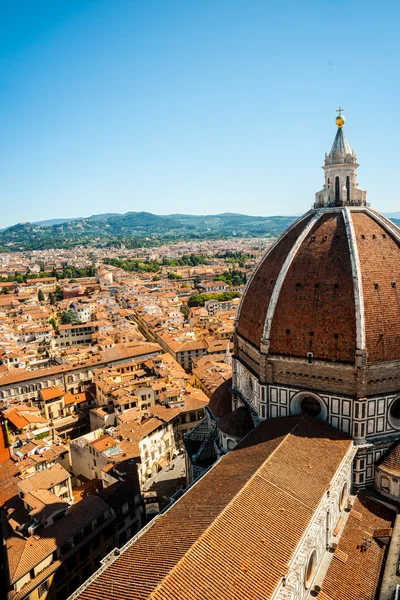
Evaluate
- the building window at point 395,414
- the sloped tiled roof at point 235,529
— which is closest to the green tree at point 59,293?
the sloped tiled roof at point 235,529

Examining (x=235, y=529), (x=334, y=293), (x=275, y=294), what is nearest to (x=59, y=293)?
(x=275, y=294)

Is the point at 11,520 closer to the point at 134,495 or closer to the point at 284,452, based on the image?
the point at 134,495

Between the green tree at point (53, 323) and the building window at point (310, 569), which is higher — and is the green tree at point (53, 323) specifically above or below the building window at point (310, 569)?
below

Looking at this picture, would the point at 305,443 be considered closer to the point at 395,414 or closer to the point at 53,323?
the point at 395,414

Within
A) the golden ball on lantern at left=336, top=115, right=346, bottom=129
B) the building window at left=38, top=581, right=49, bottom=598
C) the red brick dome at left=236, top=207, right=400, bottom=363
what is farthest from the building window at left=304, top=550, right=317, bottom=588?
the golden ball on lantern at left=336, top=115, right=346, bottom=129

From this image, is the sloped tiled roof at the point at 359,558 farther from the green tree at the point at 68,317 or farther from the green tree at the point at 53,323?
the green tree at the point at 68,317

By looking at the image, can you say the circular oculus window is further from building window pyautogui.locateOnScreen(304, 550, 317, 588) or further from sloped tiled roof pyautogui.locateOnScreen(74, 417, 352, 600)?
building window pyautogui.locateOnScreen(304, 550, 317, 588)
